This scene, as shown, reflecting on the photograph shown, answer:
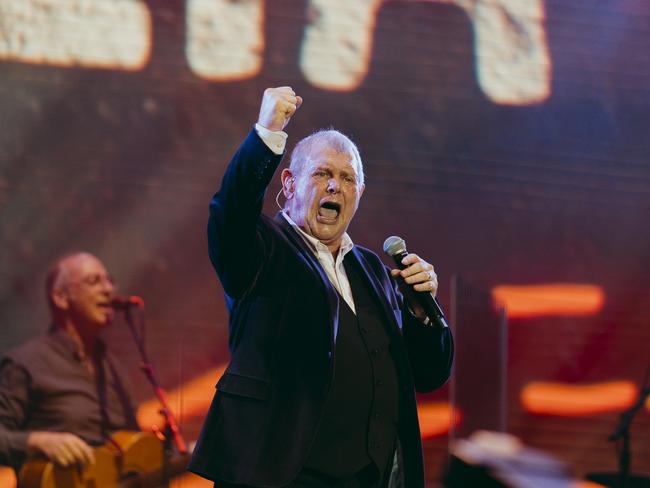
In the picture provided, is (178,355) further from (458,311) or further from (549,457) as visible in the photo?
(549,457)

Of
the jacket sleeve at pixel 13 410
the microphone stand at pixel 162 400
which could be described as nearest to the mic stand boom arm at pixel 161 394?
the microphone stand at pixel 162 400

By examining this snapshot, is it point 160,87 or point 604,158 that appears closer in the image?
point 160,87

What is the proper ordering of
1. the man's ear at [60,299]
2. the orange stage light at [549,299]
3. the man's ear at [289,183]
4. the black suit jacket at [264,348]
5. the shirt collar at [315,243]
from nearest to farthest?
the black suit jacket at [264,348] → the shirt collar at [315,243] → the man's ear at [289,183] → the man's ear at [60,299] → the orange stage light at [549,299]

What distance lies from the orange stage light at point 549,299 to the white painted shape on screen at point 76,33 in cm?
167

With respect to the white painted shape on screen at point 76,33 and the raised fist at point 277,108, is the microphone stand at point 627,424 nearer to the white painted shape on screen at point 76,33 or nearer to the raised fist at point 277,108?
the white painted shape on screen at point 76,33

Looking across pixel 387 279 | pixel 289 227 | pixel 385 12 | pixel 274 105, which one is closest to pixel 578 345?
pixel 385 12

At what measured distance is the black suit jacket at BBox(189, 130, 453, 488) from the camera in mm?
1650

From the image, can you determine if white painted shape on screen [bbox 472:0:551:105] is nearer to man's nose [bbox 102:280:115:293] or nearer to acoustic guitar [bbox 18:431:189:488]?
man's nose [bbox 102:280:115:293]

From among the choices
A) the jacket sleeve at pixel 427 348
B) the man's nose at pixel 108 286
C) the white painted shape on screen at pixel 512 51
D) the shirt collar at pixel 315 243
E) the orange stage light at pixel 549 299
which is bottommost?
the orange stage light at pixel 549 299

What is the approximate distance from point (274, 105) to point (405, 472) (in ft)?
2.57

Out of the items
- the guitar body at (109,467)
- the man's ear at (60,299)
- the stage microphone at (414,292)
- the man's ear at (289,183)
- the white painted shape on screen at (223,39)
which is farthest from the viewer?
the white painted shape on screen at (223,39)

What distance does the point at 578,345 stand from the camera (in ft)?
11.8

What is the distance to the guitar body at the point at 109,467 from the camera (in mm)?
3012

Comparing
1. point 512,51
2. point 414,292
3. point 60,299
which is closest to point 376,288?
point 414,292
